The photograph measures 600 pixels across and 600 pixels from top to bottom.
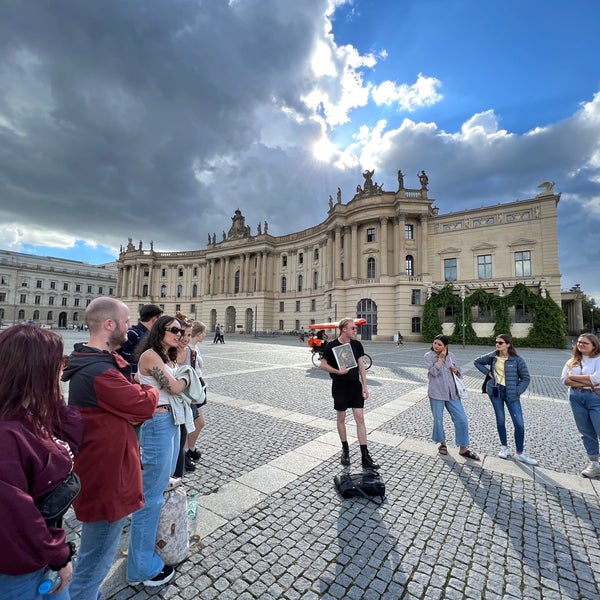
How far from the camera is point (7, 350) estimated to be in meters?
1.47

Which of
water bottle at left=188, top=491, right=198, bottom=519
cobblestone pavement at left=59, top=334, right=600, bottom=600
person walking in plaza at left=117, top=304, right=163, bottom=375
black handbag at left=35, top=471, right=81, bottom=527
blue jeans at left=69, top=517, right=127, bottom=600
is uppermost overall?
person walking in plaza at left=117, top=304, right=163, bottom=375

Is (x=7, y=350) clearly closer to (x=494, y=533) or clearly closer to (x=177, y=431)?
(x=177, y=431)

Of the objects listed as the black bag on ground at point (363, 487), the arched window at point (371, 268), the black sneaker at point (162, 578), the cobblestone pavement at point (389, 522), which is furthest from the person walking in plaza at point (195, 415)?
the arched window at point (371, 268)

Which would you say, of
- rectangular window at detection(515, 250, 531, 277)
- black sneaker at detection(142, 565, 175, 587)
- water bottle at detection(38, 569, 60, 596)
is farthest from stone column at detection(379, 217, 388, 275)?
water bottle at detection(38, 569, 60, 596)

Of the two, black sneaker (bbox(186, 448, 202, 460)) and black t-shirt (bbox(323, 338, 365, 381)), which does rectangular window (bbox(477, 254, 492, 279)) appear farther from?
black sneaker (bbox(186, 448, 202, 460))

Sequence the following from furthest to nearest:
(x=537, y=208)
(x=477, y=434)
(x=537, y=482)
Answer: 1. (x=537, y=208)
2. (x=477, y=434)
3. (x=537, y=482)

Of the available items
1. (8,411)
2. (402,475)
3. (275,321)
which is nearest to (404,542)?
(402,475)

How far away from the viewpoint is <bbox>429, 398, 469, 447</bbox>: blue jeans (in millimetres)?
5109

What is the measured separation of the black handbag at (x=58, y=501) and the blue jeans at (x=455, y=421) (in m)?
4.85

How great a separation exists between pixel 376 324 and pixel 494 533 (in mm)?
33897

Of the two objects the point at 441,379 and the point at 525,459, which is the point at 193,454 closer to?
the point at 441,379

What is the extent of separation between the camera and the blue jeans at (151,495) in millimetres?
2535

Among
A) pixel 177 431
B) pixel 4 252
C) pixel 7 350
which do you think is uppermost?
pixel 4 252

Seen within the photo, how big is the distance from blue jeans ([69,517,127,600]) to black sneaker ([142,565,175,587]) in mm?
520
